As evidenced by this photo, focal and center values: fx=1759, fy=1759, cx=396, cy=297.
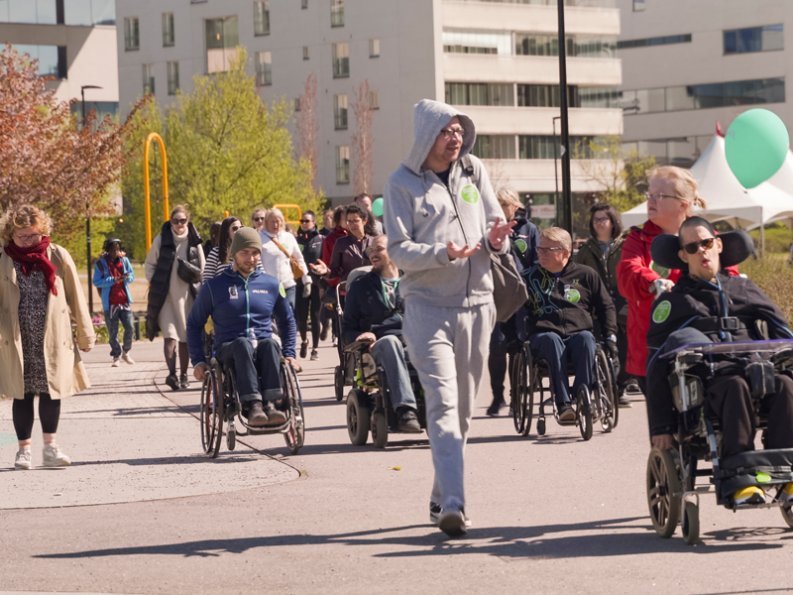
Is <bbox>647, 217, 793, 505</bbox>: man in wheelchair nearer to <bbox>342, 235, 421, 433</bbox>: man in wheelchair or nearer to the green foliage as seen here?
<bbox>342, 235, 421, 433</bbox>: man in wheelchair

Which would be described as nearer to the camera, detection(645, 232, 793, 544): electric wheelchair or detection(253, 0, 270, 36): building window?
detection(645, 232, 793, 544): electric wheelchair

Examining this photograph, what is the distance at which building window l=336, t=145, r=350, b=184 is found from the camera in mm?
92812

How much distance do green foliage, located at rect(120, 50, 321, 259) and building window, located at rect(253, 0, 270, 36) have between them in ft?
98.6

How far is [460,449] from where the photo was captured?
8531mm

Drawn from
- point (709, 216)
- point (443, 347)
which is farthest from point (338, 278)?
point (709, 216)

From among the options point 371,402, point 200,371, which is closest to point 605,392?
point 371,402

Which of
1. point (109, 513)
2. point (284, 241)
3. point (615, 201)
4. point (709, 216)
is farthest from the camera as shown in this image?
point (615, 201)

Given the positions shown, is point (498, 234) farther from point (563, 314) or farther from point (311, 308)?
point (311, 308)

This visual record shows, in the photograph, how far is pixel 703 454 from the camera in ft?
26.8

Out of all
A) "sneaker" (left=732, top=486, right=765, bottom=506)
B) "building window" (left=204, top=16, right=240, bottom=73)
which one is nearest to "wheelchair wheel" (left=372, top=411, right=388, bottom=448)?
"sneaker" (left=732, top=486, right=765, bottom=506)

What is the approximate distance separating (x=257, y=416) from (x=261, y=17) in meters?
85.3

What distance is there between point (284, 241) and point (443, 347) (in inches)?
462

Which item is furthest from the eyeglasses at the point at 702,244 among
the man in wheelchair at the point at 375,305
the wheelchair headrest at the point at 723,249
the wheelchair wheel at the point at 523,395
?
the wheelchair wheel at the point at 523,395

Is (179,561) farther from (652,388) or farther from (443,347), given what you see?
(652,388)
